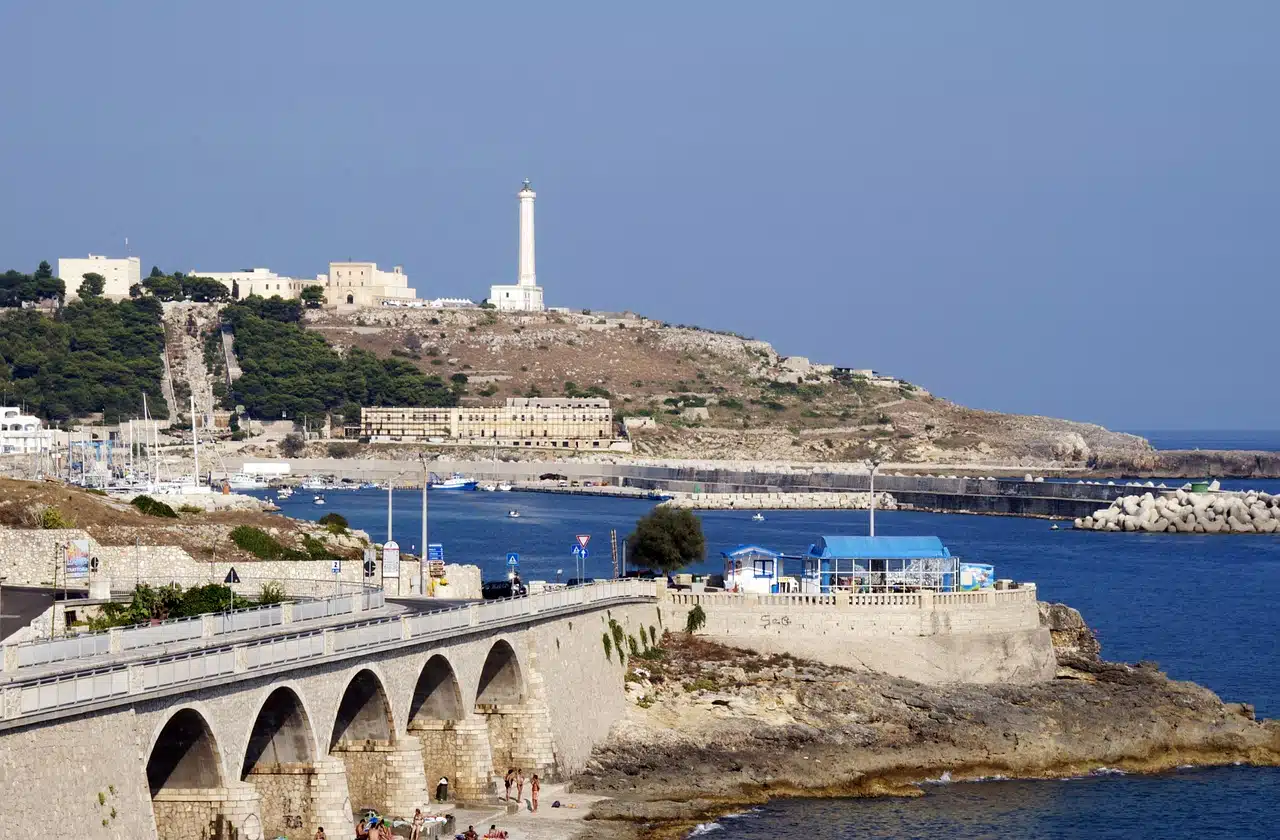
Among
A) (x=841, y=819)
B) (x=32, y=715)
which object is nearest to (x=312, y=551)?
(x=841, y=819)

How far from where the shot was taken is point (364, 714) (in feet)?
115

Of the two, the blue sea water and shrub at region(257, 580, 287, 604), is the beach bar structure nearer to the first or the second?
the blue sea water

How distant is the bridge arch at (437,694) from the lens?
123 ft

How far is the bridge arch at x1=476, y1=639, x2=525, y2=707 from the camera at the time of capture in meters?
40.0

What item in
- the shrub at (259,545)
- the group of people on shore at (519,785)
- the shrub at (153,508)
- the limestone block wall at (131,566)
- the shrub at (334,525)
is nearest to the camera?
the group of people on shore at (519,785)

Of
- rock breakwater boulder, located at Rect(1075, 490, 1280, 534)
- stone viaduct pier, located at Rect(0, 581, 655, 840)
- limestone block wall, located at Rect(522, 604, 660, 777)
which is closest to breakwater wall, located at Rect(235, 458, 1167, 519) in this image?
rock breakwater boulder, located at Rect(1075, 490, 1280, 534)

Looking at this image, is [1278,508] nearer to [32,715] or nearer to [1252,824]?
[1252,824]

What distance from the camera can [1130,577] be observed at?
94500 millimetres

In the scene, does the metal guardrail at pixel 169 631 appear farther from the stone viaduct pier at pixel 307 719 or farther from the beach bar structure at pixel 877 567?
the beach bar structure at pixel 877 567

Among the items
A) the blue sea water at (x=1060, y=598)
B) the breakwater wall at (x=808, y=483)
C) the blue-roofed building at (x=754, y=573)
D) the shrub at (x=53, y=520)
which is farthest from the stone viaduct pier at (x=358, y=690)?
the breakwater wall at (x=808, y=483)

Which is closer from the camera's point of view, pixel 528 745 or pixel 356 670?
pixel 356 670

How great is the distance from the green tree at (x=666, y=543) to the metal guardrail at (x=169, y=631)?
15411mm

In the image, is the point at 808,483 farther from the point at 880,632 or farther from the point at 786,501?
the point at 880,632

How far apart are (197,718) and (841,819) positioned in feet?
51.5
